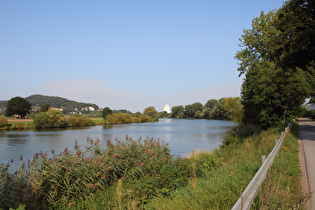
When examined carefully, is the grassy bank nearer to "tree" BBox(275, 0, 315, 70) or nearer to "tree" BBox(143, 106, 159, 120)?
"tree" BBox(275, 0, 315, 70)

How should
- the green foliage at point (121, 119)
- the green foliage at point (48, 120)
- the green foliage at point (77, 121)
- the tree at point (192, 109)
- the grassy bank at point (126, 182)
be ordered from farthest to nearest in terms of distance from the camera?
the tree at point (192, 109) → the green foliage at point (121, 119) → the green foliage at point (77, 121) → the green foliage at point (48, 120) → the grassy bank at point (126, 182)

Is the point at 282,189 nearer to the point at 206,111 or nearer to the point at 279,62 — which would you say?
the point at 279,62

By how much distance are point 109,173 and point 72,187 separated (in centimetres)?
185

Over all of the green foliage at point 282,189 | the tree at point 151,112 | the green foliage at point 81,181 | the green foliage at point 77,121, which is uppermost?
the tree at point 151,112

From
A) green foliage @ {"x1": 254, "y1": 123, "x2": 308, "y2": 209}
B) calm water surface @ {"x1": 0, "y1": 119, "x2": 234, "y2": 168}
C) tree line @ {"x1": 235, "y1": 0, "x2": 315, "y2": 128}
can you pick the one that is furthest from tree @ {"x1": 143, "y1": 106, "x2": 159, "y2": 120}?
green foliage @ {"x1": 254, "y1": 123, "x2": 308, "y2": 209}

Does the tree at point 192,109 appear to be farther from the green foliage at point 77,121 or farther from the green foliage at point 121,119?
the green foliage at point 77,121

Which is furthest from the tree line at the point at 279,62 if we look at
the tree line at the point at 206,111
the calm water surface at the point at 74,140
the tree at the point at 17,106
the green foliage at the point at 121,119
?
the tree line at the point at 206,111

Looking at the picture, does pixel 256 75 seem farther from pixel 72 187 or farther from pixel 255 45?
pixel 72 187

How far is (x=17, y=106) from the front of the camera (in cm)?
10006

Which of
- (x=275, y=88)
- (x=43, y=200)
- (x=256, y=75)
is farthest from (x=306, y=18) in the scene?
(x=43, y=200)

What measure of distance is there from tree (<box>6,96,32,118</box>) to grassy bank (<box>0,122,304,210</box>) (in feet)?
336

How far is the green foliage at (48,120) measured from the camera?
67.9 meters

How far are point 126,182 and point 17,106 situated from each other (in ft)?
341

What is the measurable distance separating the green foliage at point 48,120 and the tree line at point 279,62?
54.1 m
